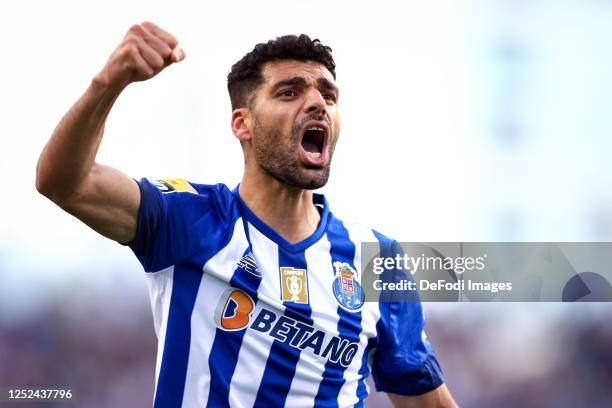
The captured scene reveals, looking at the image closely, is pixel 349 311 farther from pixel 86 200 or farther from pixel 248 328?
pixel 86 200

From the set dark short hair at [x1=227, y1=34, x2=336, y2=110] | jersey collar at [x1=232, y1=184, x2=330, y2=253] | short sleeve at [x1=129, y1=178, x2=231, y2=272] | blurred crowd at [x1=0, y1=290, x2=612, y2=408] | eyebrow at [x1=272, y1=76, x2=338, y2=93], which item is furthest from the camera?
blurred crowd at [x1=0, y1=290, x2=612, y2=408]

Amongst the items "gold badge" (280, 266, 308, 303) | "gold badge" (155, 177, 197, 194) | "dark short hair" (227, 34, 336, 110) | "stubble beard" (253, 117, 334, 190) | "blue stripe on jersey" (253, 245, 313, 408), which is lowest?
"blue stripe on jersey" (253, 245, 313, 408)

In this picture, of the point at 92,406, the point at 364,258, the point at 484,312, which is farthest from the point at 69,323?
the point at 364,258

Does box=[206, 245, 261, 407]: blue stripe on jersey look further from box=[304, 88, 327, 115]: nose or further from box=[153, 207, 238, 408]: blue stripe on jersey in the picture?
box=[304, 88, 327, 115]: nose

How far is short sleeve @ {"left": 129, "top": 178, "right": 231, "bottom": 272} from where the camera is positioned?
2400 mm

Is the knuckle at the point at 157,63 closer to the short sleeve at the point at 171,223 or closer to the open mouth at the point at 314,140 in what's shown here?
the short sleeve at the point at 171,223

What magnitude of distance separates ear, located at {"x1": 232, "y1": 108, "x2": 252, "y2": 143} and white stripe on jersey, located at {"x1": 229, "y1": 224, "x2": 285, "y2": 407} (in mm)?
505

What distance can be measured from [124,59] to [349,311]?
1.23 metres

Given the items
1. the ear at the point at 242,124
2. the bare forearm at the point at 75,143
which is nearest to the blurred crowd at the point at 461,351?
the ear at the point at 242,124

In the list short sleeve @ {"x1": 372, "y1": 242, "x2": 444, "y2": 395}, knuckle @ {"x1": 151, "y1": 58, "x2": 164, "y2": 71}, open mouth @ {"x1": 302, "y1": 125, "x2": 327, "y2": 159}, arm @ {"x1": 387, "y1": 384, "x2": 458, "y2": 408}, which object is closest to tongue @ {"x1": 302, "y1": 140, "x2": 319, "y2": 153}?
open mouth @ {"x1": 302, "y1": 125, "x2": 327, "y2": 159}

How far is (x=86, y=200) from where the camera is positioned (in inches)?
84.7

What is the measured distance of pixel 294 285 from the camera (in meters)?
2.65

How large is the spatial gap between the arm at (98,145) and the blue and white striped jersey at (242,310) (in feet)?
0.41

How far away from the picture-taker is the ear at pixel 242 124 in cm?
296
